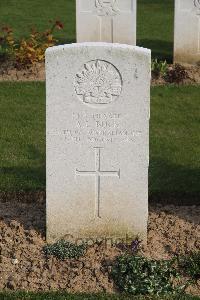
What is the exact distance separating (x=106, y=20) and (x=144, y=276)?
791cm

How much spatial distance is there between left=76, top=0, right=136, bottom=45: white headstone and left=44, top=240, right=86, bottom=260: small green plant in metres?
7.08

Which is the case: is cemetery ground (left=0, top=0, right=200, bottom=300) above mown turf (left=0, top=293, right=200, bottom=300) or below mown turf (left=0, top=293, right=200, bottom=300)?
above

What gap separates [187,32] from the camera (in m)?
13.0

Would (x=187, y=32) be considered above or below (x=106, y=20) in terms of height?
below

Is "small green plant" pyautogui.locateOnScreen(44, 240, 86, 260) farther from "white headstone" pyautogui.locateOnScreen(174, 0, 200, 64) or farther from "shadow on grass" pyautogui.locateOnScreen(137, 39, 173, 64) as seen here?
"shadow on grass" pyautogui.locateOnScreen(137, 39, 173, 64)

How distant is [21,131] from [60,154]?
364 cm

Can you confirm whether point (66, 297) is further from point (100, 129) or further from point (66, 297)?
point (100, 129)

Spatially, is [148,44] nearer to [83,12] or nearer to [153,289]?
[83,12]

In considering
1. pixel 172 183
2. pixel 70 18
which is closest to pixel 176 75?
pixel 172 183

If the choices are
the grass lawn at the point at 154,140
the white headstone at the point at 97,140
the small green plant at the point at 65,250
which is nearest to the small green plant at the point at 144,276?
the small green plant at the point at 65,250

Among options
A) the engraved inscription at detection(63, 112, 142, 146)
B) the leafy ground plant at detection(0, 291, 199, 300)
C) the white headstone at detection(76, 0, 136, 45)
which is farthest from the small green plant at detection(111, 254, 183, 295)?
the white headstone at detection(76, 0, 136, 45)

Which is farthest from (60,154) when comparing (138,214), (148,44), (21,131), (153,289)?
(148,44)

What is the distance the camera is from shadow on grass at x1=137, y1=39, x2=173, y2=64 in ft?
46.3

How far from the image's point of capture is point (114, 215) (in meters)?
6.52
